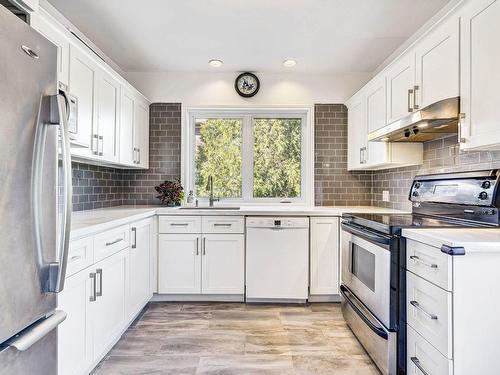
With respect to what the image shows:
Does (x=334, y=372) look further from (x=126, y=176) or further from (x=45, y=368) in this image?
(x=126, y=176)

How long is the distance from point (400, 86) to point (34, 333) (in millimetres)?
2590

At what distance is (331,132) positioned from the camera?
3.63m

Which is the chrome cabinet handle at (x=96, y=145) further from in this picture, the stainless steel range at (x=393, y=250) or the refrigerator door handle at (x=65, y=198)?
the stainless steel range at (x=393, y=250)

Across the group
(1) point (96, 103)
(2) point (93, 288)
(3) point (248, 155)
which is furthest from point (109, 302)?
(3) point (248, 155)

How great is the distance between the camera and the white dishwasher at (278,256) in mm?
3010

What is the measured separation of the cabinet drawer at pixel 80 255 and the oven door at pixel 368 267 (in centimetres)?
168

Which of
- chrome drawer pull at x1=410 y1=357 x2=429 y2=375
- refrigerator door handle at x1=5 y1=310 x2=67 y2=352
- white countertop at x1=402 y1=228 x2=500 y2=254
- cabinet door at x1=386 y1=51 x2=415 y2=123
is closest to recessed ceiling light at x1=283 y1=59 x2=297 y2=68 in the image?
cabinet door at x1=386 y1=51 x2=415 y2=123

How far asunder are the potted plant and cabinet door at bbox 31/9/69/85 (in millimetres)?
1598

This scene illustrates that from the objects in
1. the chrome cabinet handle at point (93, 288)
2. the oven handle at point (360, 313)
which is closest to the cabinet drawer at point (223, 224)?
the oven handle at point (360, 313)

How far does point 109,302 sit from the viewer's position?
6.76ft

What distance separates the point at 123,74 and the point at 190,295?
8.29ft

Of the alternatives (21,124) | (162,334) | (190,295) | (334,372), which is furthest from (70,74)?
(334,372)

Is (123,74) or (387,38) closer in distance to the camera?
(387,38)

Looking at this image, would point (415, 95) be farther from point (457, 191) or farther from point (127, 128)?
point (127, 128)
